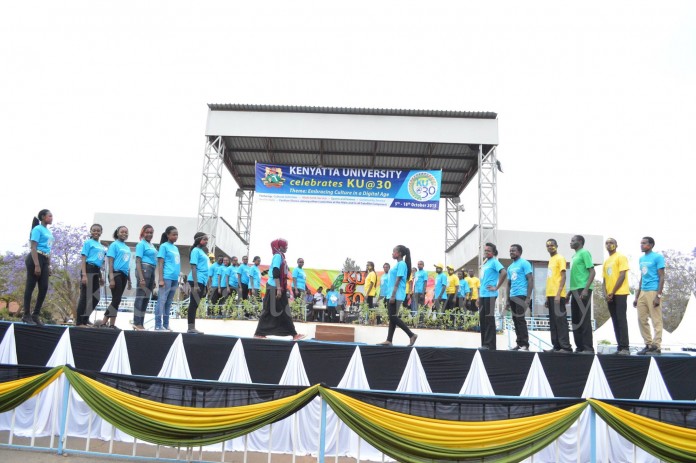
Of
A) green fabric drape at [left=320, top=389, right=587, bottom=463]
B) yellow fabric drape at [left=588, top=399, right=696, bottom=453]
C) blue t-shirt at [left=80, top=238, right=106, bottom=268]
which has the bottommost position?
green fabric drape at [left=320, top=389, right=587, bottom=463]

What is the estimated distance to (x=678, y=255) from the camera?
33.5 m

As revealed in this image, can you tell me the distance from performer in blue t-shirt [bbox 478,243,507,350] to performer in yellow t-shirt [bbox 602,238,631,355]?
142 cm

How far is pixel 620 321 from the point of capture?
6.90m

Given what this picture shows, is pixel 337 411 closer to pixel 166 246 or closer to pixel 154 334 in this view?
pixel 154 334

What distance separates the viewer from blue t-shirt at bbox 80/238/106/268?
23.7 ft

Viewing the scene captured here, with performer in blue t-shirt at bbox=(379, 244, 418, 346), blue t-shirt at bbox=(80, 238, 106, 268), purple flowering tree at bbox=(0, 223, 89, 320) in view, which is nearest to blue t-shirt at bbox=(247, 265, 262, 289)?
blue t-shirt at bbox=(80, 238, 106, 268)

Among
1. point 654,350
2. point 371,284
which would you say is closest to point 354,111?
point 371,284

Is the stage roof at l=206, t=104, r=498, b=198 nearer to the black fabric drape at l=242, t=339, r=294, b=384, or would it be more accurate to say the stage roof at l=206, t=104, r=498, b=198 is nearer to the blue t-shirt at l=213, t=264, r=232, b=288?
the blue t-shirt at l=213, t=264, r=232, b=288

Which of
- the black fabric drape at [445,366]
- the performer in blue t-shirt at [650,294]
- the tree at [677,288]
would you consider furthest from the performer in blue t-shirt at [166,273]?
the tree at [677,288]

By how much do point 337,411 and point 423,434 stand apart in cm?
80

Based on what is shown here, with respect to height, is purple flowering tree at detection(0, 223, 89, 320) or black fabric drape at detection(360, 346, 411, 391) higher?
purple flowering tree at detection(0, 223, 89, 320)

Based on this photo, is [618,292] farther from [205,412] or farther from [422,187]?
[422,187]

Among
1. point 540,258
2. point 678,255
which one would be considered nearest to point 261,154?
point 540,258

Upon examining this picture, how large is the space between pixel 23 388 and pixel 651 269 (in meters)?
7.98
